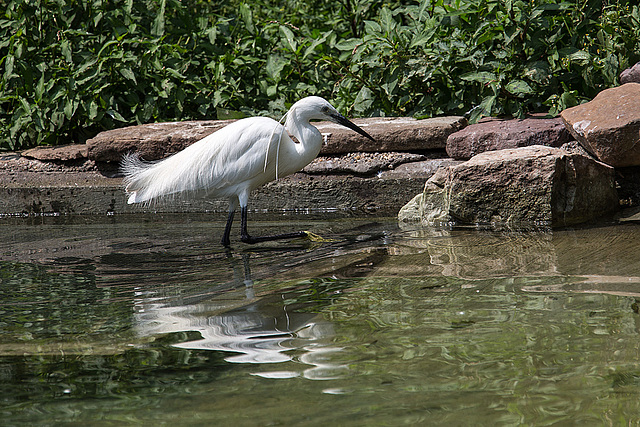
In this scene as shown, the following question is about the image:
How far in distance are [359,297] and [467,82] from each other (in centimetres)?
406

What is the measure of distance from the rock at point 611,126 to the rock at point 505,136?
0.27 m

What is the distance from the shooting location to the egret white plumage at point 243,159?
14.8 ft

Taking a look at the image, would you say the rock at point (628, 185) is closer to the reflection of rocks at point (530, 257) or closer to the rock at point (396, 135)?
the reflection of rocks at point (530, 257)

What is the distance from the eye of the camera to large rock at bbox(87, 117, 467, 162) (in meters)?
5.57

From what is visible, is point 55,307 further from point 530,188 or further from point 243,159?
point 530,188

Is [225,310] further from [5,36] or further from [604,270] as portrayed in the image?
[5,36]

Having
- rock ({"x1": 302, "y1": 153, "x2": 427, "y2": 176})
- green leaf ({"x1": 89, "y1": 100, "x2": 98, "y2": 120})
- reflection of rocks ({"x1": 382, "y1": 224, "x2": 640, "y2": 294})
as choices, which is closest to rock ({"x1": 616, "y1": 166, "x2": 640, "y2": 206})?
reflection of rocks ({"x1": 382, "y1": 224, "x2": 640, "y2": 294})

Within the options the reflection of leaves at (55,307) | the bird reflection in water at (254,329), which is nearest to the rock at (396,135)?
the reflection of leaves at (55,307)

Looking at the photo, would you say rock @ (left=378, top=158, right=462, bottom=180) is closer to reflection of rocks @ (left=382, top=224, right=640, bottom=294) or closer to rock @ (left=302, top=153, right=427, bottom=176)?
rock @ (left=302, top=153, right=427, bottom=176)

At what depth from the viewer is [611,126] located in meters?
4.46

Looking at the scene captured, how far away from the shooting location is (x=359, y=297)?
2.60 m

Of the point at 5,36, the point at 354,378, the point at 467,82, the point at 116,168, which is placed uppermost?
the point at 5,36

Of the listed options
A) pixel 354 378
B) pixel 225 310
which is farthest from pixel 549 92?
pixel 354 378

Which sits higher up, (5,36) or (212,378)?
(5,36)
